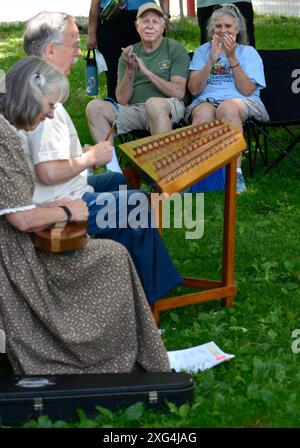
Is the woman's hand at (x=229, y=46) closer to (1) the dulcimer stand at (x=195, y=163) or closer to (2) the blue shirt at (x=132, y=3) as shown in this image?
(2) the blue shirt at (x=132, y=3)

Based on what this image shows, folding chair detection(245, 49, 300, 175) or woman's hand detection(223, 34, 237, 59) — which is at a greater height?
woman's hand detection(223, 34, 237, 59)

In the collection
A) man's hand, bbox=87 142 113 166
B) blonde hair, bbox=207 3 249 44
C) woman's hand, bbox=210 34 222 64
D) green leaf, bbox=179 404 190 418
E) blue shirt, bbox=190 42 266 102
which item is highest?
blonde hair, bbox=207 3 249 44

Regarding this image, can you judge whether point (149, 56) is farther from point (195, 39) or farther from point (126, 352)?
point (195, 39)

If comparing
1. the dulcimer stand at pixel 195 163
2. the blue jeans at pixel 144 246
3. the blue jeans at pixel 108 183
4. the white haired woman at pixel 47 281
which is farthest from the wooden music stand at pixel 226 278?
the white haired woman at pixel 47 281

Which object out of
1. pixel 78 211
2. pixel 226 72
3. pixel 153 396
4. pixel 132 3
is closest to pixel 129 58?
pixel 226 72

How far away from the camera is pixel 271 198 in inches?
273

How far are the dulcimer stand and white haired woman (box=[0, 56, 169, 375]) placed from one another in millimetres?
491

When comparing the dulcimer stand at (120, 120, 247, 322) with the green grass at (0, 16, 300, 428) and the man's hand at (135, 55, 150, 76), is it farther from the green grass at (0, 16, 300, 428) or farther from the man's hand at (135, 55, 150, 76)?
the man's hand at (135, 55, 150, 76)

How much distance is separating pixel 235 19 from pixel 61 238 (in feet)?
11.9

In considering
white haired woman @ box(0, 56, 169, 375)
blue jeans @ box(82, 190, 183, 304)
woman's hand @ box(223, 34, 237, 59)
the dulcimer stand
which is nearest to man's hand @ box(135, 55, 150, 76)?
woman's hand @ box(223, 34, 237, 59)

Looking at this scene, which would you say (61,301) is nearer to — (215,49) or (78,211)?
(78,211)

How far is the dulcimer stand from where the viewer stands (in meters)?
4.51
